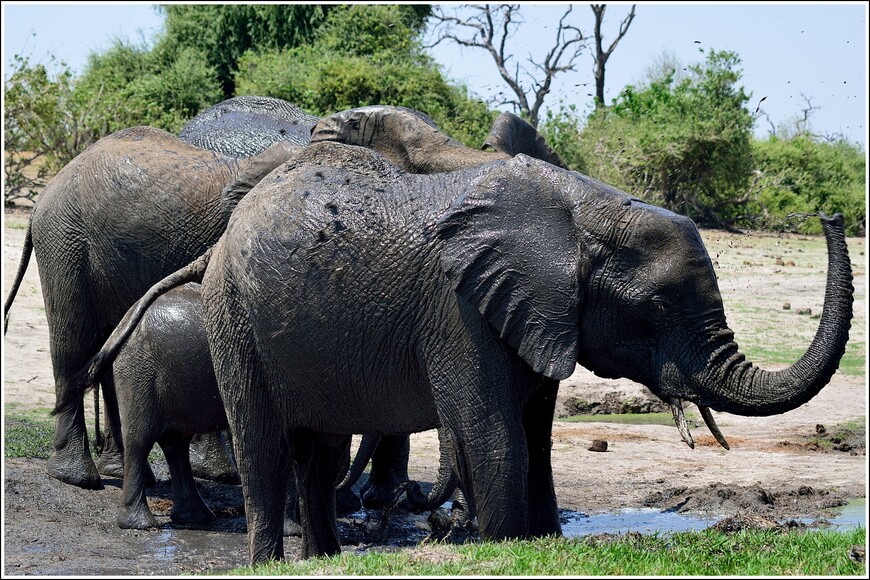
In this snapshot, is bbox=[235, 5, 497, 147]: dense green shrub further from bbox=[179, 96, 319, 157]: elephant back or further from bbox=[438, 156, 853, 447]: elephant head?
bbox=[438, 156, 853, 447]: elephant head

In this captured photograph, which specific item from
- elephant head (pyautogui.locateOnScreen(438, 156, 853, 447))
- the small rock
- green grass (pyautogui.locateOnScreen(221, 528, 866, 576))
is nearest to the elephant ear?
elephant head (pyautogui.locateOnScreen(438, 156, 853, 447))

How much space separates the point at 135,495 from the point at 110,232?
1746 millimetres

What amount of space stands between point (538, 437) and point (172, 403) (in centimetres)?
281

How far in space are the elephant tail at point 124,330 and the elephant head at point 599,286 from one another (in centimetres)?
184

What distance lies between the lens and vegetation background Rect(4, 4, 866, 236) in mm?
22625

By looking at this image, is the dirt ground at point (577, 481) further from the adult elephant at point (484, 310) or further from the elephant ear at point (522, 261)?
the elephant ear at point (522, 261)

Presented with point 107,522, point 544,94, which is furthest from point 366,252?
point 544,94

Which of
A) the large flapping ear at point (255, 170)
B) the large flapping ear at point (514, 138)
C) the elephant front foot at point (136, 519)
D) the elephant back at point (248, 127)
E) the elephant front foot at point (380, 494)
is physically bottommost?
the elephant front foot at point (136, 519)

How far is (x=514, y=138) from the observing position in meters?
7.84

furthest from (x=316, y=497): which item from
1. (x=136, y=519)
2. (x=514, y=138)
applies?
(x=514, y=138)

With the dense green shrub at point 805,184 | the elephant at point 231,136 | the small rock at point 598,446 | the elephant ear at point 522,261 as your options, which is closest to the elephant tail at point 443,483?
the elephant ear at point 522,261

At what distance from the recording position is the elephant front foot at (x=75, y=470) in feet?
29.8

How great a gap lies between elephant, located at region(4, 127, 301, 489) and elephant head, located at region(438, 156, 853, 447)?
3.00 metres

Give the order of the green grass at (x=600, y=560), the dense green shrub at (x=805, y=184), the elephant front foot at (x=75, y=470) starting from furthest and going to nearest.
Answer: the dense green shrub at (x=805, y=184) < the elephant front foot at (x=75, y=470) < the green grass at (x=600, y=560)
